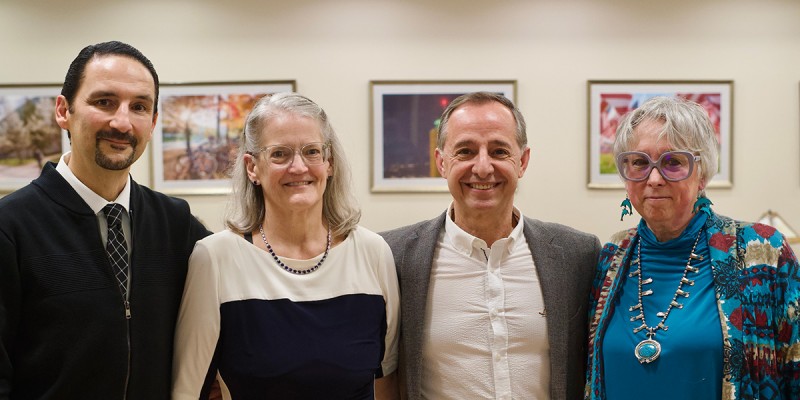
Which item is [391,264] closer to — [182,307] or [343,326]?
[343,326]

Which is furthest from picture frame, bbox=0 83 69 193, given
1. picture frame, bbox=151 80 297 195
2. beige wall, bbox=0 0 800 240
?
picture frame, bbox=151 80 297 195


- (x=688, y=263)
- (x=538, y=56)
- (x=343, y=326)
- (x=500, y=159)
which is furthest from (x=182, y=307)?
(x=538, y=56)

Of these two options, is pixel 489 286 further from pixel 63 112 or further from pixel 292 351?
pixel 63 112

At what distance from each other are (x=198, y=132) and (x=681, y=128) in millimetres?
3418

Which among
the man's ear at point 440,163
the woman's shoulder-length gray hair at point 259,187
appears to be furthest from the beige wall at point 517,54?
the woman's shoulder-length gray hair at point 259,187

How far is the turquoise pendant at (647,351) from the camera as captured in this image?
1843 millimetres

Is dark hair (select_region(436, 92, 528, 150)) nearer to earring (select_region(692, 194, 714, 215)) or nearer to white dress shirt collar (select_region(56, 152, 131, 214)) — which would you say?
earring (select_region(692, 194, 714, 215))

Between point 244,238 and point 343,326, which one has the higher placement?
point 244,238

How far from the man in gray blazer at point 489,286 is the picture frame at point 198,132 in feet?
8.35

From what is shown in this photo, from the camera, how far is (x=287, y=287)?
195 cm

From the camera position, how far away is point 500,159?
2.17 metres

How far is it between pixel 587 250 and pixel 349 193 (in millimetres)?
A: 816

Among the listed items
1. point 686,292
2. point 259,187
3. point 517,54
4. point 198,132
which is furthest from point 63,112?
point 517,54

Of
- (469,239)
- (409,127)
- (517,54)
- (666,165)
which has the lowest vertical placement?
(469,239)
